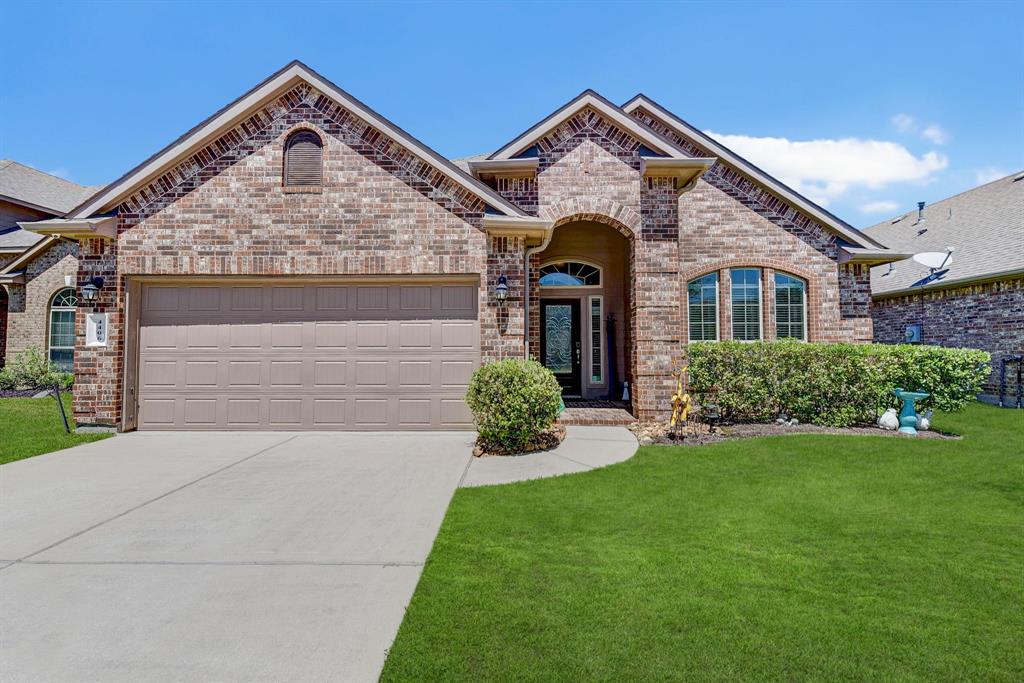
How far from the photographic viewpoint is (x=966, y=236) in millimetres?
16547

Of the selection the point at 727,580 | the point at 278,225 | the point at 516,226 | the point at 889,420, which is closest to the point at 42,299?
the point at 278,225

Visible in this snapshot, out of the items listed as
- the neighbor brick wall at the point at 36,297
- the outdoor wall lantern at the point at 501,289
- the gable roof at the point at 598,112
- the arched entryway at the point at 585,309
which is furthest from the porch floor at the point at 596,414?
the neighbor brick wall at the point at 36,297

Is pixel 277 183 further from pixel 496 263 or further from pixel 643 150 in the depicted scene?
pixel 643 150

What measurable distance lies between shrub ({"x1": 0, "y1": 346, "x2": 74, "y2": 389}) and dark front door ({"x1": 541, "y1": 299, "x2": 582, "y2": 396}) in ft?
45.4

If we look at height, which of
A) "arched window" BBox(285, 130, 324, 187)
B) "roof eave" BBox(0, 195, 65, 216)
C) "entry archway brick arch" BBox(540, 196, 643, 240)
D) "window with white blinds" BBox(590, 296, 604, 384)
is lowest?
"window with white blinds" BBox(590, 296, 604, 384)

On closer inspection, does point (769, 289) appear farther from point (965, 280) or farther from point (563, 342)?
point (965, 280)

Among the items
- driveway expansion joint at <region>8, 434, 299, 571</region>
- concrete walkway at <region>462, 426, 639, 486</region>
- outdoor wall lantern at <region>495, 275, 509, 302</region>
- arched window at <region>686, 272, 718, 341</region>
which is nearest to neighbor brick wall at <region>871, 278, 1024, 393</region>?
arched window at <region>686, 272, 718, 341</region>

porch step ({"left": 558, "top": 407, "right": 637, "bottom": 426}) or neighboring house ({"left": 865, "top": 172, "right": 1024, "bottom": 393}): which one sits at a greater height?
neighboring house ({"left": 865, "top": 172, "right": 1024, "bottom": 393})

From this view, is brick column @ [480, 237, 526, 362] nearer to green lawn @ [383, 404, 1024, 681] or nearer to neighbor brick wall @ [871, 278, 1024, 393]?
green lawn @ [383, 404, 1024, 681]

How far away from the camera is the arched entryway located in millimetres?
13000

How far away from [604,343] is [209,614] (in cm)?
1091

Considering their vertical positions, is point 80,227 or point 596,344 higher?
point 80,227

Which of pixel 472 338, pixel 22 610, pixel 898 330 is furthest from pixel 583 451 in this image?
pixel 898 330

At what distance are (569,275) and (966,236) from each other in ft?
43.8
